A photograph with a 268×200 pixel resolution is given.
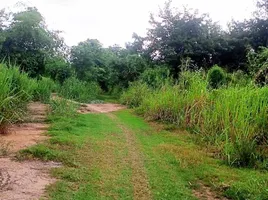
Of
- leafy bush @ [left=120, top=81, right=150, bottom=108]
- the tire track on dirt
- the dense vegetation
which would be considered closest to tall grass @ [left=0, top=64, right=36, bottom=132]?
the dense vegetation

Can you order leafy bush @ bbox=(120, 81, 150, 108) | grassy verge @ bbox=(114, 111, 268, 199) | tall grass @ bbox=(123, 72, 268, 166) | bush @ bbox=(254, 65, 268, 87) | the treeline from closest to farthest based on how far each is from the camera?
grassy verge @ bbox=(114, 111, 268, 199)
tall grass @ bbox=(123, 72, 268, 166)
bush @ bbox=(254, 65, 268, 87)
leafy bush @ bbox=(120, 81, 150, 108)
the treeline

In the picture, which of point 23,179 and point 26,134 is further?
point 26,134

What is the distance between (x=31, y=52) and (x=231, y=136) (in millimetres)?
15994

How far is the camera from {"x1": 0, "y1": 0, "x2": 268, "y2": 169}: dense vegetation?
9.58 metres

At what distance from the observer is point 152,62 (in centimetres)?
2188

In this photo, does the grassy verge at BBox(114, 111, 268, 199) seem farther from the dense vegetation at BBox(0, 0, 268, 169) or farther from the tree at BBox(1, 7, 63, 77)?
the tree at BBox(1, 7, 63, 77)

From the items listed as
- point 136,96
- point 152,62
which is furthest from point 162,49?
point 136,96

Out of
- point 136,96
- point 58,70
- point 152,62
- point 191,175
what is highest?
point 152,62

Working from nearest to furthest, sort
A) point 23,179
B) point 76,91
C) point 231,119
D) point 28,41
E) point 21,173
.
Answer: point 23,179
point 21,173
point 231,119
point 76,91
point 28,41

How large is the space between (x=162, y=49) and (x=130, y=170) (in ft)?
57.2

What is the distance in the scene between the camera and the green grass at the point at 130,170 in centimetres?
381

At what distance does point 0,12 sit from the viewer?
1877 cm

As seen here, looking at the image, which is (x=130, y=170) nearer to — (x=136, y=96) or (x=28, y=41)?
(x=136, y=96)

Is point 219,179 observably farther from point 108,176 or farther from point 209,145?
point 209,145
